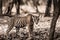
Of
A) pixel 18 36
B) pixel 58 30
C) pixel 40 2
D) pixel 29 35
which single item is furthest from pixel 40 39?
pixel 40 2

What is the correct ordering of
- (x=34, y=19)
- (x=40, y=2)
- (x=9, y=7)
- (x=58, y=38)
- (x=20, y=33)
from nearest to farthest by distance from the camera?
(x=34, y=19)
(x=58, y=38)
(x=20, y=33)
(x=9, y=7)
(x=40, y=2)

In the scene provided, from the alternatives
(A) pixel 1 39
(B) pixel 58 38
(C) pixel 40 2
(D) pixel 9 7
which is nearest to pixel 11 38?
(A) pixel 1 39

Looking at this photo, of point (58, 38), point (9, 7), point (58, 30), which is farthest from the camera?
point (9, 7)

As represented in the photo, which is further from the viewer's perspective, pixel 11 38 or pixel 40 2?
pixel 40 2

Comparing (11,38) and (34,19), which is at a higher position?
(34,19)

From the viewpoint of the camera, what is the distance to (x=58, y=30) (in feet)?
31.7

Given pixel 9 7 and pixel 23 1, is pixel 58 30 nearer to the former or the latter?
pixel 9 7

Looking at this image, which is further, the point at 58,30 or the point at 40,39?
the point at 58,30

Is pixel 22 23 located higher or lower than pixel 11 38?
higher

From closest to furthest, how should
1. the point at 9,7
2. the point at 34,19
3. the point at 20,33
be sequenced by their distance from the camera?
1. the point at 34,19
2. the point at 20,33
3. the point at 9,7

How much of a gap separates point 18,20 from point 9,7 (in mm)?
6089

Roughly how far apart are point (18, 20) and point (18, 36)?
0.71 m

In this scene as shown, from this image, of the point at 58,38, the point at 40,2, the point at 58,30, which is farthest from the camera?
the point at 40,2

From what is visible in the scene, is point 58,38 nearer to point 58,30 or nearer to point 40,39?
point 40,39
